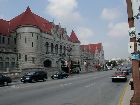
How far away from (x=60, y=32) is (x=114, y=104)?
245 feet

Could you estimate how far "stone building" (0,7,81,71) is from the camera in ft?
227

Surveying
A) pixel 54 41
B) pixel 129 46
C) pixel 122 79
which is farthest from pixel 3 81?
pixel 54 41

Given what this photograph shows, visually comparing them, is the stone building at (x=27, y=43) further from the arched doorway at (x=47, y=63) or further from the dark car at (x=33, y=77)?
the dark car at (x=33, y=77)

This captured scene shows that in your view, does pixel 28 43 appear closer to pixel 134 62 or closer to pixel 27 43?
pixel 27 43

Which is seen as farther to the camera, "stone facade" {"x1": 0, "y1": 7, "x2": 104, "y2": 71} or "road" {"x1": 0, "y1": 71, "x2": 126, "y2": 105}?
"stone facade" {"x1": 0, "y1": 7, "x2": 104, "y2": 71}

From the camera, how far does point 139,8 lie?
992 centimetres

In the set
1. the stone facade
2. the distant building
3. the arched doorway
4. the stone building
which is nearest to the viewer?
the stone building

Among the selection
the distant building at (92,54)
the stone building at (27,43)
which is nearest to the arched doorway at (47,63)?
the stone building at (27,43)

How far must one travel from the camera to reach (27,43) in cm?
7194

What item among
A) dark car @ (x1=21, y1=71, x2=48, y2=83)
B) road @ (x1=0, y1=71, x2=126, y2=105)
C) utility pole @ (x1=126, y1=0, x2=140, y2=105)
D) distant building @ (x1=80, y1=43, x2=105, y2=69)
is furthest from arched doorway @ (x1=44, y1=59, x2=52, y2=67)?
utility pole @ (x1=126, y1=0, x2=140, y2=105)

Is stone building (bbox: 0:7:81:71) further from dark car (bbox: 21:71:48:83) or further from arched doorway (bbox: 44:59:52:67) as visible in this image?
dark car (bbox: 21:71:48:83)

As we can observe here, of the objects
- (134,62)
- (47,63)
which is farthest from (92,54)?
(134,62)

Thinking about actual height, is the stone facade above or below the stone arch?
above

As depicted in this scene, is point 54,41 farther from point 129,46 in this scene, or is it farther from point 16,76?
point 129,46
